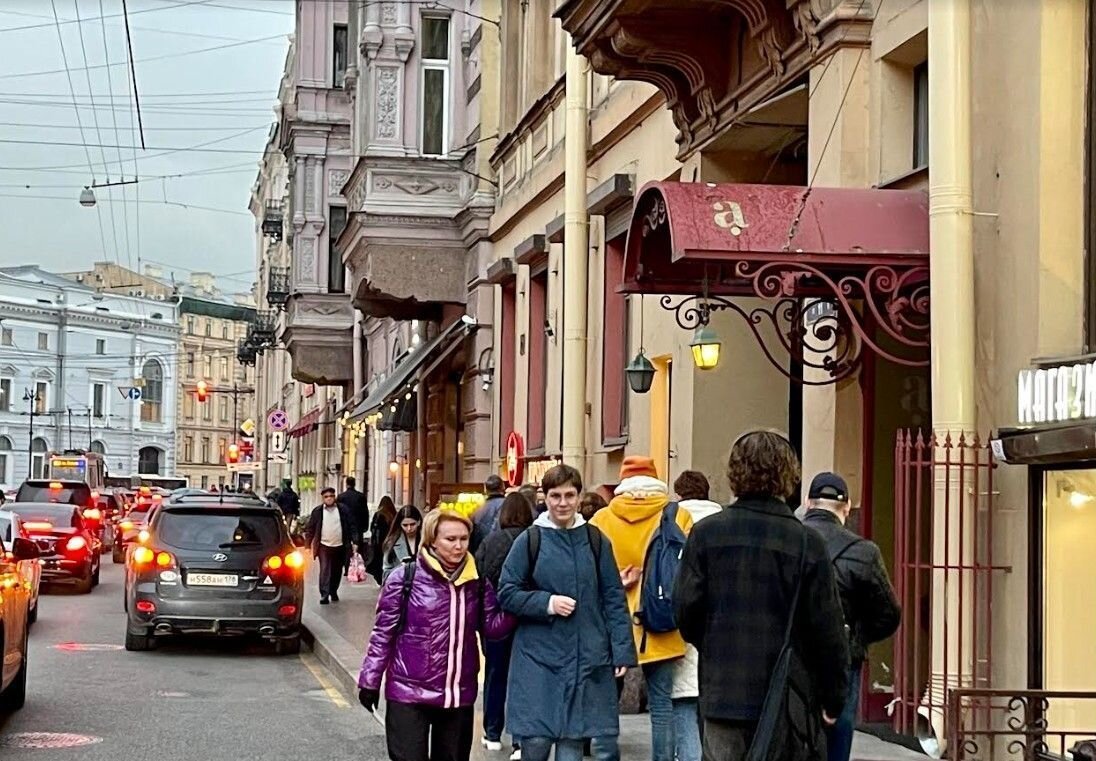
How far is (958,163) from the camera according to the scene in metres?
10.4

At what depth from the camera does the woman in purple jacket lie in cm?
805

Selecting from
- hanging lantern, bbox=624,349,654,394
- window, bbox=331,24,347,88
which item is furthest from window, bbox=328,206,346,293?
hanging lantern, bbox=624,349,654,394

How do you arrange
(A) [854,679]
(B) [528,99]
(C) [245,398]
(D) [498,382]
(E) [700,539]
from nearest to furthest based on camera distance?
1. (E) [700,539]
2. (A) [854,679]
3. (B) [528,99]
4. (D) [498,382]
5. (C) [245,398]

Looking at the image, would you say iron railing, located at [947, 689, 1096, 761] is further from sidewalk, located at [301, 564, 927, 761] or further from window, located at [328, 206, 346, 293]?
window, located at [328, 206, 346, 293]

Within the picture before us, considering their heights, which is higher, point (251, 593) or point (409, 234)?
point (409, 234)

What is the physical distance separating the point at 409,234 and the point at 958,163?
55.4 feet

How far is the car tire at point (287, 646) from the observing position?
19.0 meters

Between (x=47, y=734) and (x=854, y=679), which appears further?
(x=47, y=734)

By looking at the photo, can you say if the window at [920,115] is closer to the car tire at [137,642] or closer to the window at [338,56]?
the car tire at [137,642]

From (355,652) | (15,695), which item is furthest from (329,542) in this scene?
(15,695)

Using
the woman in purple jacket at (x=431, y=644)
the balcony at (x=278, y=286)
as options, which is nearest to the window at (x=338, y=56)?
the balcony at (x=278, y=286)

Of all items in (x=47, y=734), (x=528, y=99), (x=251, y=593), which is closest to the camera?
(x=47, y=734)

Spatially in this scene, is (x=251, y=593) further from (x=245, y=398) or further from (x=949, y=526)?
(x=245, y=398)

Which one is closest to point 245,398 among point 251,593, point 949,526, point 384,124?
point 384,124
